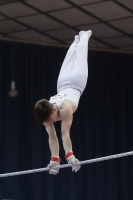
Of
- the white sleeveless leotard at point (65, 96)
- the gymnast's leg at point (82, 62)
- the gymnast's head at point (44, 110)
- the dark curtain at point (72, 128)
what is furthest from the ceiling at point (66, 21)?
the gymnast's head at point (44, 110)

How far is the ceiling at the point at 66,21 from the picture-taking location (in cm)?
712

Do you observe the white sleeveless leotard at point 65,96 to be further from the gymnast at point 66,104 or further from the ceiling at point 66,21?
the ceiling at point 66,21

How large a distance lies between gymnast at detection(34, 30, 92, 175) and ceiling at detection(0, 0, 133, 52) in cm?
288

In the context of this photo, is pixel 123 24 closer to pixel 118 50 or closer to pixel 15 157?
pixel 118 50

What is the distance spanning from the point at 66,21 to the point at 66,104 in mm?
4104

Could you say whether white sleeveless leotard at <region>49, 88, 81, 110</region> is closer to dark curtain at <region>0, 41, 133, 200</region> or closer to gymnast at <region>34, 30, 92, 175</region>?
gymnast at <region>34, 30, 92, 175</region>

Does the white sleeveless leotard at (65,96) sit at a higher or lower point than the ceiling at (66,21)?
lower

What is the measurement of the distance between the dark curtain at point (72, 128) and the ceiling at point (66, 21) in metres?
0.29

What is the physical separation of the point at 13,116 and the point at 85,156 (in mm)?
1475

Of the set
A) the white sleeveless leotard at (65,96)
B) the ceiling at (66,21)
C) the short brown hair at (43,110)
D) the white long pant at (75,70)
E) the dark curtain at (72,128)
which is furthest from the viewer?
the dark curtain at (72,128)

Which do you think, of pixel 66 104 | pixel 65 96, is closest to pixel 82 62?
pixel 65 96

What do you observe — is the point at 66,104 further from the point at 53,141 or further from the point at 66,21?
the point at 66,21

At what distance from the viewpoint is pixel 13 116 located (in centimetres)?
832

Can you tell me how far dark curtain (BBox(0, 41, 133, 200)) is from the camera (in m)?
8.24
